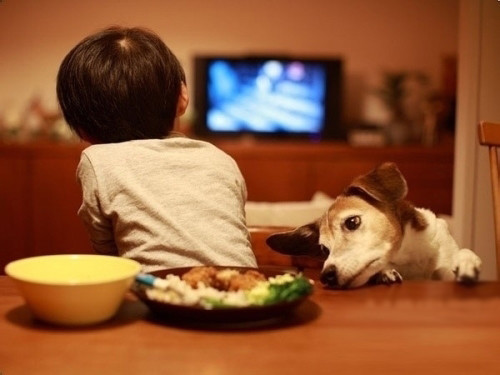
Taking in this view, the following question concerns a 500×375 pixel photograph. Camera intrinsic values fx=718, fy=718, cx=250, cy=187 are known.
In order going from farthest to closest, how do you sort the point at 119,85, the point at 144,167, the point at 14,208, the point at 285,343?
the point at 14,208 → the point at 119,85 → the point at 144,167 → the point at 285,343

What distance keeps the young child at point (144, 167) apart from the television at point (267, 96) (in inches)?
139

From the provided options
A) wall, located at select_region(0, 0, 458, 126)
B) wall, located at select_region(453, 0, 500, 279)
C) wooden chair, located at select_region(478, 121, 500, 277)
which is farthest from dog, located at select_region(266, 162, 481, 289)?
wall, located at select_region(0, 0, 458, 126)

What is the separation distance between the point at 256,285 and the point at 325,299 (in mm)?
163

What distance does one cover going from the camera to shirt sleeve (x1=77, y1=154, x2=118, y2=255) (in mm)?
1377

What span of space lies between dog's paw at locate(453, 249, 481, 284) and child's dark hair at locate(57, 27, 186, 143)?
2.30ft

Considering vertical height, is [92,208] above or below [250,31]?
below

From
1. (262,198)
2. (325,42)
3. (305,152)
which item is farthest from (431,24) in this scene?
(262,198)

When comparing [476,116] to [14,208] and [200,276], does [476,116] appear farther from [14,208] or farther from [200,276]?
[14,208]

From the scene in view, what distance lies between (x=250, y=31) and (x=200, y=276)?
4526 millimetres

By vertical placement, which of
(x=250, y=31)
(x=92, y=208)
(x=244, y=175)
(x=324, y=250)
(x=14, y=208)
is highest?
(x=250, y=31)

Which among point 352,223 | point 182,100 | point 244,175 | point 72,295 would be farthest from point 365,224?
point 244,175

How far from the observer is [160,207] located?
136cm

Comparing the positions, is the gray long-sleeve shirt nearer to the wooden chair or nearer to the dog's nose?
the dog's nose

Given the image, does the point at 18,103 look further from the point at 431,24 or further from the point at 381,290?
the point at 381,290
